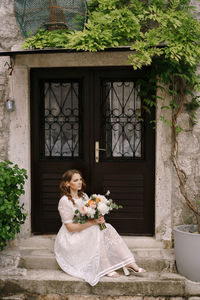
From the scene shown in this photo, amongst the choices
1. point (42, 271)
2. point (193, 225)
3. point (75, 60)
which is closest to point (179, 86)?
point (75, 60)

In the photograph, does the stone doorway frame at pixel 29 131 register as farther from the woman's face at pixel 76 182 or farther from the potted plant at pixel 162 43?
the woman's face at pixel 76 182

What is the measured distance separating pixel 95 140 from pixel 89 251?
61.2 inches

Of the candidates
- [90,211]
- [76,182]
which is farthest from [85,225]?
[76,182]

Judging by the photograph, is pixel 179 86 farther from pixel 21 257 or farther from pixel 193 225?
pixel 21 257

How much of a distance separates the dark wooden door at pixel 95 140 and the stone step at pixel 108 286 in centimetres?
95

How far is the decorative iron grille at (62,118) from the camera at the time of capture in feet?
16.8

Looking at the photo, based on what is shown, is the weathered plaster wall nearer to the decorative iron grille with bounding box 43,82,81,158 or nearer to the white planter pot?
the decorative iron grille with bounding box 43,82,81,158

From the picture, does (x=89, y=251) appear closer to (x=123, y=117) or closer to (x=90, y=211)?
(x=90, y=211)

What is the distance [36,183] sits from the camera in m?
5.15

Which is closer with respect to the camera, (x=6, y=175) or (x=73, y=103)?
(x=6, y=175)

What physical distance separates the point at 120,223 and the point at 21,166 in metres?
1.62

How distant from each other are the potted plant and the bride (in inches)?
28.7

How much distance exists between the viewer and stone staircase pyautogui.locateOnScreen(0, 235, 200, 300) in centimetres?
417

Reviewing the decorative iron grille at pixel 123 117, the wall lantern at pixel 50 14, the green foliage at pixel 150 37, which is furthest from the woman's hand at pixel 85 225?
the wall lantern at pixel 50 14
